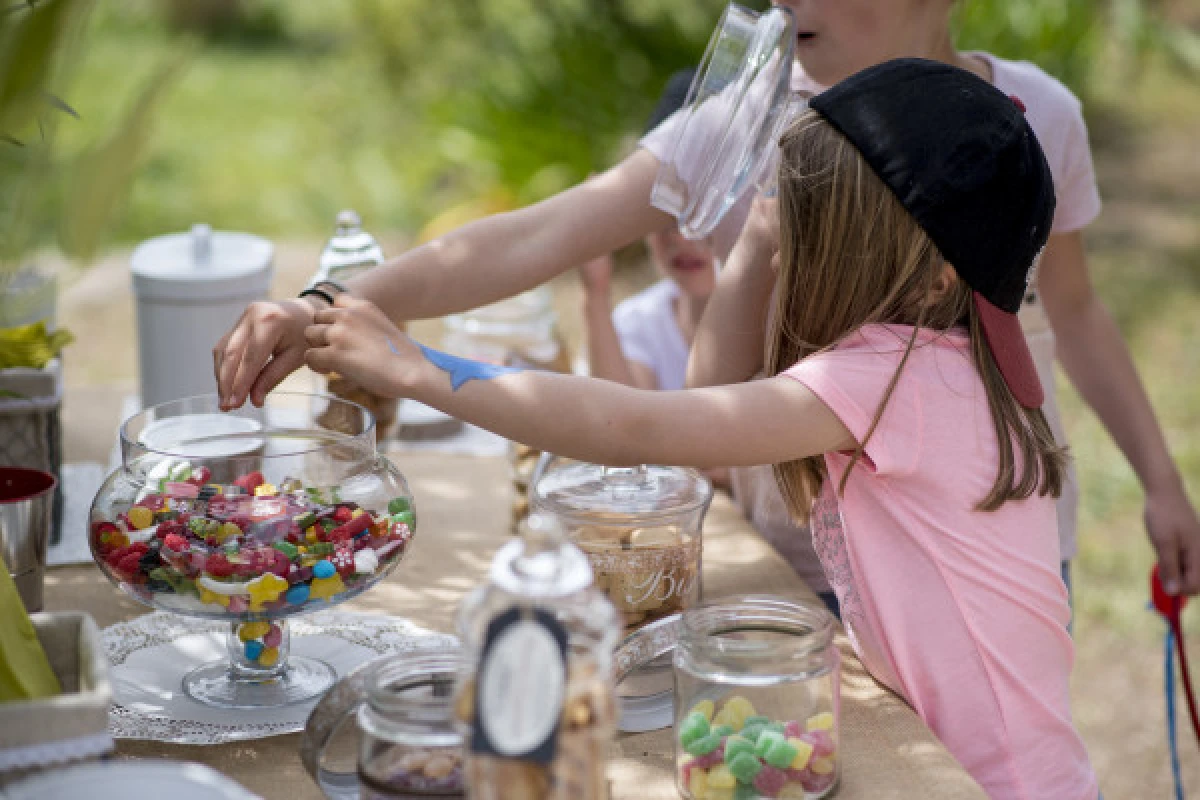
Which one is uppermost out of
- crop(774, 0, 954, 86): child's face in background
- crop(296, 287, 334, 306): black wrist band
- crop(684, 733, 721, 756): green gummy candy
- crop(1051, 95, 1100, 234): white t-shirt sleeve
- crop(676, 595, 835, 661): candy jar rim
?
crop(774, 0, 954, 86): child's face in background

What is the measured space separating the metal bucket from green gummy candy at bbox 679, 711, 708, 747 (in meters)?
0.70

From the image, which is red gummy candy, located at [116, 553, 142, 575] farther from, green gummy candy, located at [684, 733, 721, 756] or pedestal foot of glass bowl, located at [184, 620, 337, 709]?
green gummy candy, located at [684, 733, 721, 756]

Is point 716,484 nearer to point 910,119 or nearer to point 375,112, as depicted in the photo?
point 910,119

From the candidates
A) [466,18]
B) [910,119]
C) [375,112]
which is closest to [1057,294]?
[910,119]

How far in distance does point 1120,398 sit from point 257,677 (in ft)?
4.15

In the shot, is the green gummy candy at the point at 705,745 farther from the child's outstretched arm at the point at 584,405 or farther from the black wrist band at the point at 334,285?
the black wrist band at the point at 334,285

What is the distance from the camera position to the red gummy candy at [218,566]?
49.5 inches

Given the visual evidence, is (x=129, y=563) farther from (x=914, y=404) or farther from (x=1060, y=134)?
(x=1060, y=134)

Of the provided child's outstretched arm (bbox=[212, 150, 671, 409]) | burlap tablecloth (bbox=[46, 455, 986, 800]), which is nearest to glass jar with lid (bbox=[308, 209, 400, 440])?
burlap tablecloth (bbox=[46, 455, 986, 800])

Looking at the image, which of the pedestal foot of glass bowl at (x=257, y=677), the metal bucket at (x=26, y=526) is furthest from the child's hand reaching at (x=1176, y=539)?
the metal bucket at (x=26, y=526)

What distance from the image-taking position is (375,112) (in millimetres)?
7094

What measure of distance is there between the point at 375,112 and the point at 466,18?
825 millimetres

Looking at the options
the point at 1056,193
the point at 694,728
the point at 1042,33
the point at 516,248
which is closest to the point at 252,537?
the point at 694,728

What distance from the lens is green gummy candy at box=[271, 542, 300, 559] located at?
4.19 ft
